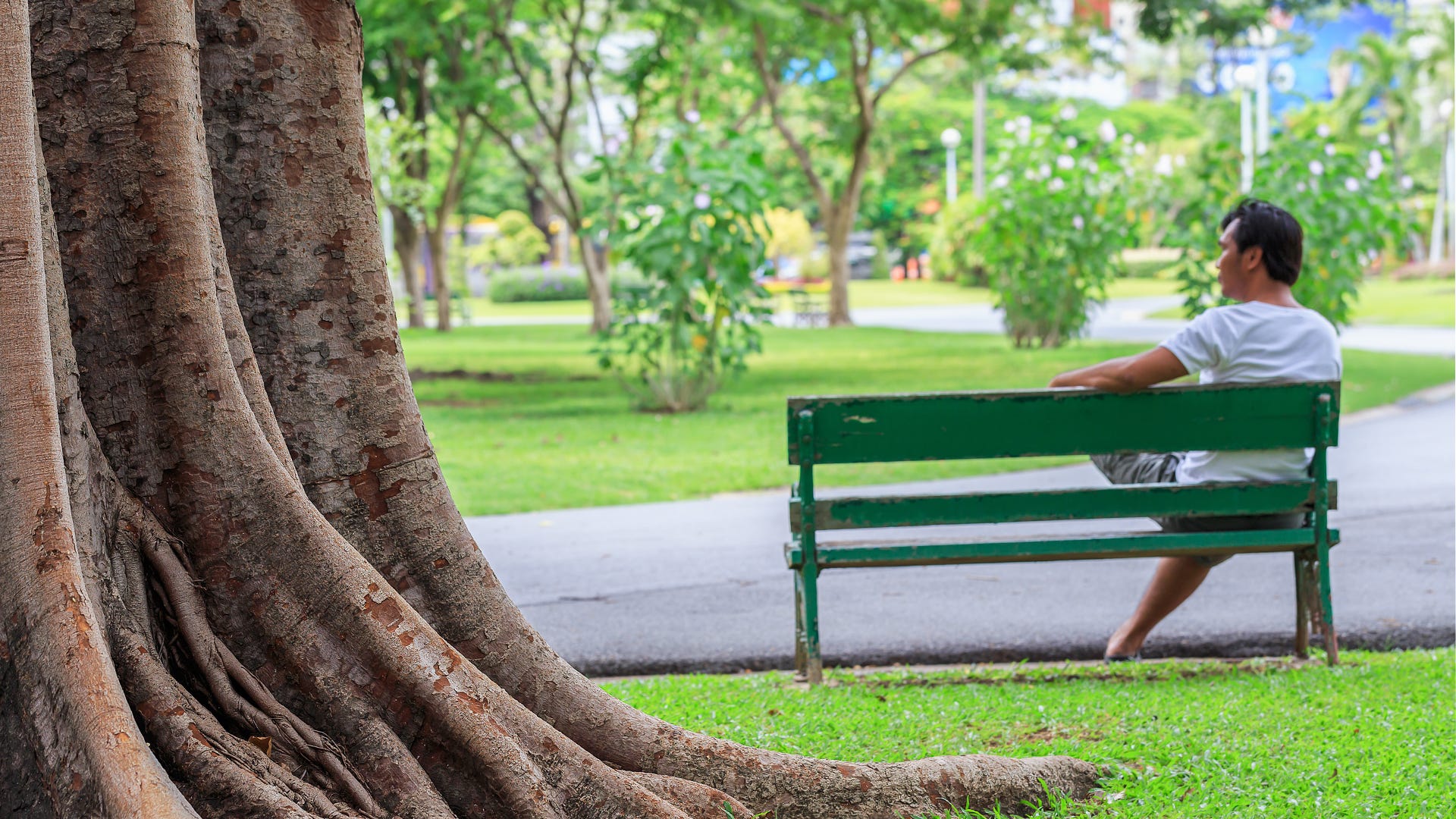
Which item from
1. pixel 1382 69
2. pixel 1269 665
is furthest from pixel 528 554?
pixel 1382 69

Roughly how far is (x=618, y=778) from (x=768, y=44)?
1047 inches

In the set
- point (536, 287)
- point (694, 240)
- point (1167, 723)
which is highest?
point (694, 240)

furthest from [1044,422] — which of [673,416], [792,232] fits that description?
[792,232]

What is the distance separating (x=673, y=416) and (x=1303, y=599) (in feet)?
29.7

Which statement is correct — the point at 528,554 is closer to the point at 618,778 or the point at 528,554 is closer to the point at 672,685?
the point at 672,685

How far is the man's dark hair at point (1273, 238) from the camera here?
4.77m

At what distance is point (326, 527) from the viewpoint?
2.59m

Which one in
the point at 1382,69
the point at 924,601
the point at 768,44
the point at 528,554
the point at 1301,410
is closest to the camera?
the point at 1301,410

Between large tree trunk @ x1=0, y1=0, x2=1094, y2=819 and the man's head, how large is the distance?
252 cm

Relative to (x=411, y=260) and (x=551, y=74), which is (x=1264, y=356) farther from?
(x=411, y=260)

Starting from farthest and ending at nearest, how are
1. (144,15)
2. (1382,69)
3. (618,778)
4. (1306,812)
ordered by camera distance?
(1382,69)
(1306,812)
(618,778)
(144,15)

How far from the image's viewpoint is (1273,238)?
4770 millimetres

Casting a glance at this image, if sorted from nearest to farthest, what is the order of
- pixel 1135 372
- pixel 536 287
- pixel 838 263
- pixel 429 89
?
pixel 1135 372, pixel 429 89, pixel 838 263, pixel 536 287

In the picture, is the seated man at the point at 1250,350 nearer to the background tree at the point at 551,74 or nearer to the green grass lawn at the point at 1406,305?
the background tree at the point at 551,74
